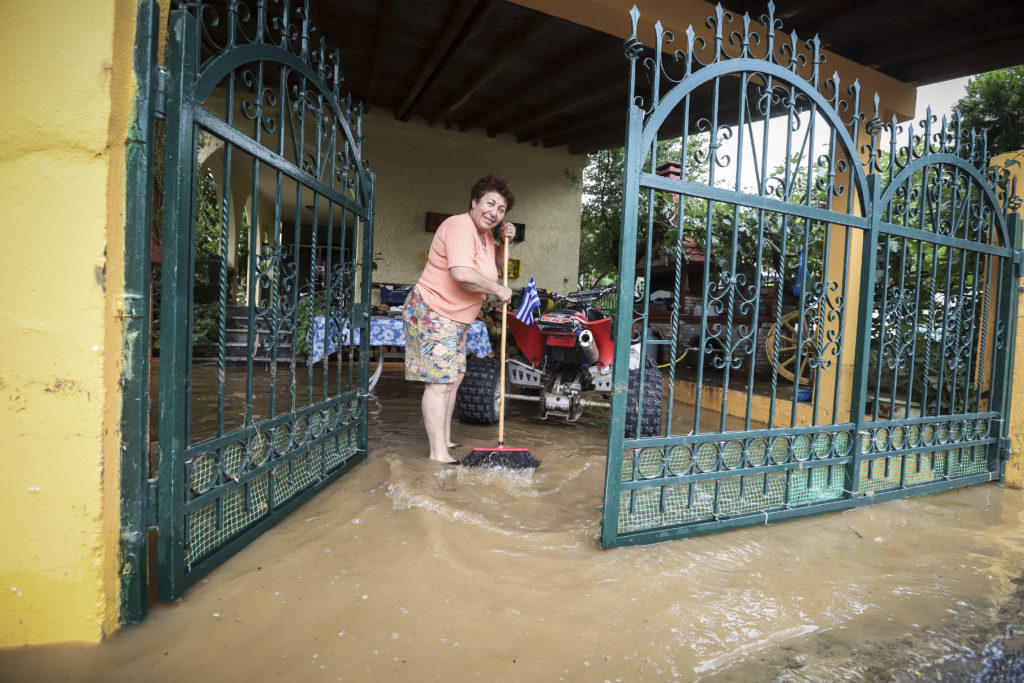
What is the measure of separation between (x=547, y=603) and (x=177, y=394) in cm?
145

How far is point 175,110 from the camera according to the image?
1762mm

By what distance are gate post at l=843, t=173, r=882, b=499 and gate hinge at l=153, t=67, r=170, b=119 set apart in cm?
329

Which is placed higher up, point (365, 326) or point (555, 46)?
point (555, 46)

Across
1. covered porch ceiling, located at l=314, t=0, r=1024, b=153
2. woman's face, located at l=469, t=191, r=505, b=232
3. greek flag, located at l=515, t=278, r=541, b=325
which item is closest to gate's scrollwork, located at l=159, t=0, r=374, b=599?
woman's face, located at l=469, t=191, r=505, b=232

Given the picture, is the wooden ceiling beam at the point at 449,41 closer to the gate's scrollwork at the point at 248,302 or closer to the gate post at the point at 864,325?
the gate's scrollwork at the point at 248,302

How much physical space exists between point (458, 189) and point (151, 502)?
7949 mm

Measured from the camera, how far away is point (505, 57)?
239 inches

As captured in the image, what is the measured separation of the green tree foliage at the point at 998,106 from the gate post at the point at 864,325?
454cm

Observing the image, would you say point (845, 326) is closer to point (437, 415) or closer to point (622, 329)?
point (622, 329)

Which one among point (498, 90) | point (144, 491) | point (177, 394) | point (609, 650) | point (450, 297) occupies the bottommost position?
point (609, 650)

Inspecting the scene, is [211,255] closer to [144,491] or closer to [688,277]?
[688,277]

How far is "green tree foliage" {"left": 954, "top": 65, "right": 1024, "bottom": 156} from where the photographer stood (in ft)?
20.0

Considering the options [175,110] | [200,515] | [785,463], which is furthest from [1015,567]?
[175,110]

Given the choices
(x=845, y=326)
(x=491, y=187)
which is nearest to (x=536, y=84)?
(x=491, y=187)
